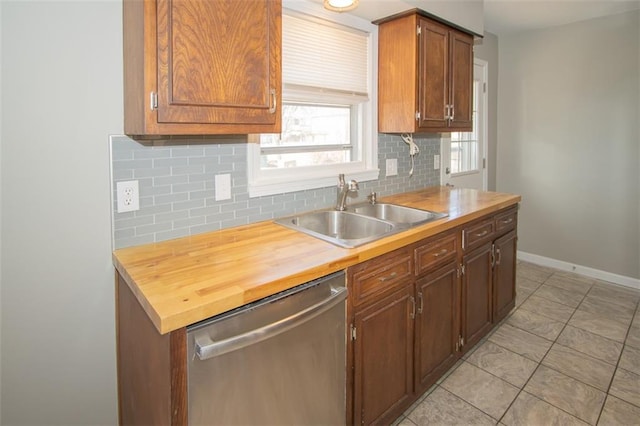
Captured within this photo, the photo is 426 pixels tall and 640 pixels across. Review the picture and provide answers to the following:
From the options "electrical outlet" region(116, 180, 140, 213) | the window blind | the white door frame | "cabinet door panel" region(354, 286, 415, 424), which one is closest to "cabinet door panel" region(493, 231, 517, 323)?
"cabinet door panel" region(354, 286, 415, 424)

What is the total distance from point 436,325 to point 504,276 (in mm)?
992

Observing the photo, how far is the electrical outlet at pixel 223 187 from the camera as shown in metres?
1.88

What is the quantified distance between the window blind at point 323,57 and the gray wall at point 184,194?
22.3 inches

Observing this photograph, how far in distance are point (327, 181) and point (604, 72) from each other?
2.99m

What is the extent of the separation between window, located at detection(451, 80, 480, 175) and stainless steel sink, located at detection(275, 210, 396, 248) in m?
1.87

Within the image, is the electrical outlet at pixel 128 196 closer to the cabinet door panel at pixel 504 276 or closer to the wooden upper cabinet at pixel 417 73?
the wooden upper cabinet at pixel 417 73

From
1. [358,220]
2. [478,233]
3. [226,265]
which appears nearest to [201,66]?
[226,265]

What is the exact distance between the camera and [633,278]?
3.62 meters

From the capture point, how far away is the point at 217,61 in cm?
144

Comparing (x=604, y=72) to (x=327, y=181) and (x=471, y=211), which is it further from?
(x=327, y=181)

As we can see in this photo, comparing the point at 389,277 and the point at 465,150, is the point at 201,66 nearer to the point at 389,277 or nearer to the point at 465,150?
the point at 389,277

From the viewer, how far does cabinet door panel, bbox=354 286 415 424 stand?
1.67 m

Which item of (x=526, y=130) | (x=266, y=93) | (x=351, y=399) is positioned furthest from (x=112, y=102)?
(x=526, y=130)

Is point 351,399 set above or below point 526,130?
below
